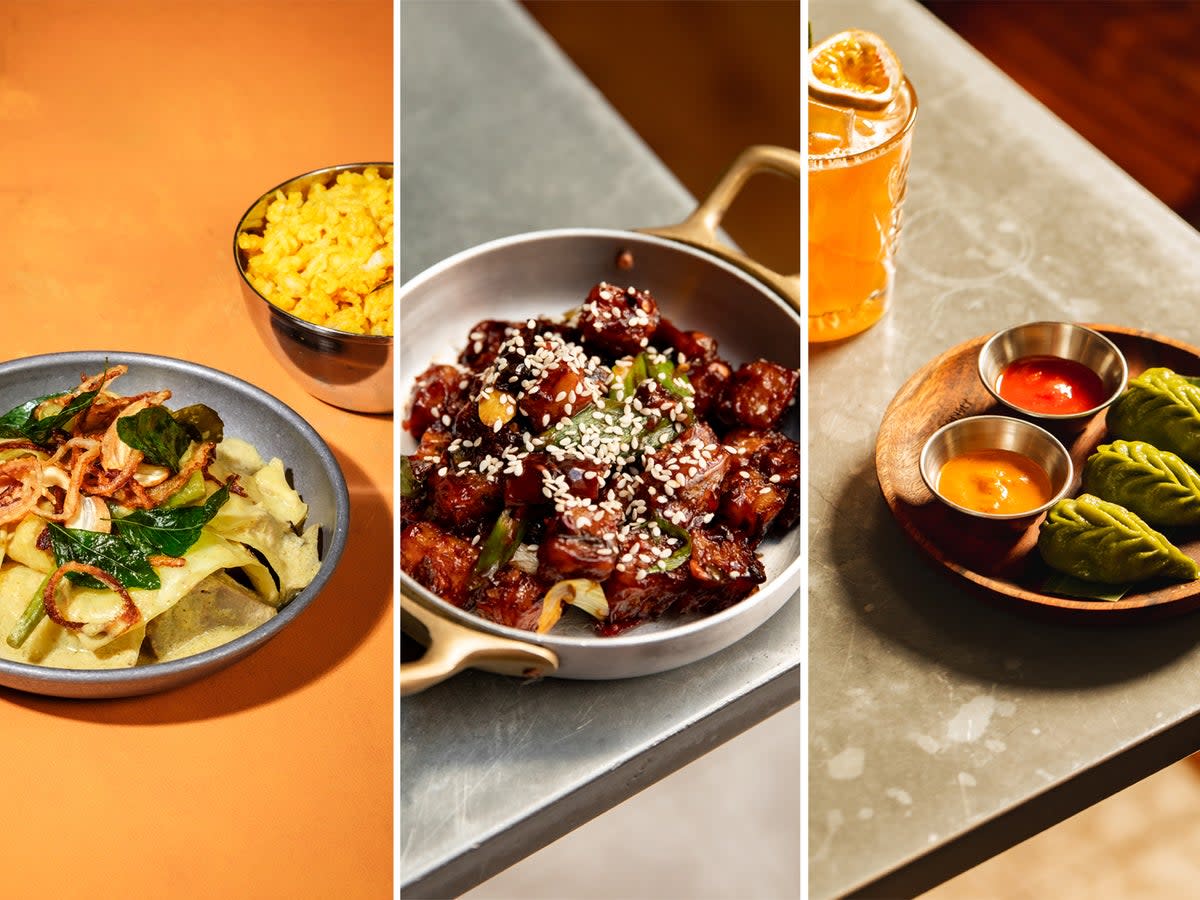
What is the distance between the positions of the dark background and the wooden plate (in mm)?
985

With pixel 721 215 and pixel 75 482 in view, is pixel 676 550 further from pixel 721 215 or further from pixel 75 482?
pixel 75 482

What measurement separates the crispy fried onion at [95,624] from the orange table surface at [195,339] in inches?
3.5

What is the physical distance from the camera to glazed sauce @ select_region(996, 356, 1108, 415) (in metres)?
1.33

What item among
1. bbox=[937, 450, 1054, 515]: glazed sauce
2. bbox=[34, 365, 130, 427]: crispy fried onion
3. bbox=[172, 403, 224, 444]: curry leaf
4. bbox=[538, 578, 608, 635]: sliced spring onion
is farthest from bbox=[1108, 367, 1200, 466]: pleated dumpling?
bbox=[34, 365, 130, 427]: crispy fried onion

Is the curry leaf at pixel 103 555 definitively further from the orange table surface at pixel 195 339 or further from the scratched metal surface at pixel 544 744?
the scratched metal surface at pixel 544 744

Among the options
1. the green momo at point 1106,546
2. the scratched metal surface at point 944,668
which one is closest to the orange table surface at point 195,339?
the scratched metal surface at point 944,668

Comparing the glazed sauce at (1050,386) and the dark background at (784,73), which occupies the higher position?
the glazed sauce at (1050,386)

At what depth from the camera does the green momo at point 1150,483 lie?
1222 mm

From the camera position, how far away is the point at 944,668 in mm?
1222

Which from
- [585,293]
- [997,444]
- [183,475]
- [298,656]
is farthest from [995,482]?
[183,475]

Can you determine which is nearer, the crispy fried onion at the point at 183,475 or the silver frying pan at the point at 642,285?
the crispy fried onion at the point at 183,475

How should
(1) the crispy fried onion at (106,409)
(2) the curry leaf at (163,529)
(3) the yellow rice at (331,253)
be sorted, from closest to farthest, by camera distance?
(2) the curry leaf at (163,529) < (1) the crispy fried onion at (106,409) < (3) the yellow rice at (331,253)

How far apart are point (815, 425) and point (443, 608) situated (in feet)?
1.89

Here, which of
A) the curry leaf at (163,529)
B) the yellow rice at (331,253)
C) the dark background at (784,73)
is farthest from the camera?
the dark background at (784,73)
